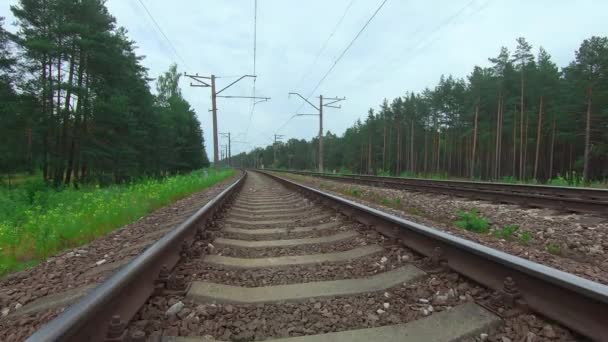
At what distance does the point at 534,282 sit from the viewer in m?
1.93

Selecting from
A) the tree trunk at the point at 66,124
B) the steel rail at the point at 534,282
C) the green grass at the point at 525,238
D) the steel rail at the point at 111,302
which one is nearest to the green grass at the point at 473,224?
the green grass at the point at 525,238

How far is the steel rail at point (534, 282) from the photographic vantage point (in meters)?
1.59

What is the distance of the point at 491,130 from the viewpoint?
45.3 meters

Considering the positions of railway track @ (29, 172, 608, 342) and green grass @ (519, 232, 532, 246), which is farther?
green grass @ (519, 232, 532, 246)

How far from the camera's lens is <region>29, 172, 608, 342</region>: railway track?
1693mm

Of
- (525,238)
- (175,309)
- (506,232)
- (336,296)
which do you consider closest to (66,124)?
(175,309)

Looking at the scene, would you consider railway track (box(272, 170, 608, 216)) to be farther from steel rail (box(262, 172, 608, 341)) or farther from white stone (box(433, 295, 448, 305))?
white stone (box(433, 295, 448, 305))

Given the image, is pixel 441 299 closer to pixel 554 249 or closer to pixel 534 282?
pixel 534 282

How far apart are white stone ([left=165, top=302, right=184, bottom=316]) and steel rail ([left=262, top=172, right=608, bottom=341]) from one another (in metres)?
2.12

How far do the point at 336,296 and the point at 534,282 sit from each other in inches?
50.8

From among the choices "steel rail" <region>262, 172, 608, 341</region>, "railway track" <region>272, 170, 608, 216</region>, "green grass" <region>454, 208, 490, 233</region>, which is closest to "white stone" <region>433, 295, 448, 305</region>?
"steel rail" <region>262, 172, 608, 341</region>

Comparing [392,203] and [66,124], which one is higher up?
[66,124]

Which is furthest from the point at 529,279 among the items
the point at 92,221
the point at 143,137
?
the point at 143,137

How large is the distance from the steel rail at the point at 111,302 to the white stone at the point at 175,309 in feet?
0.59
